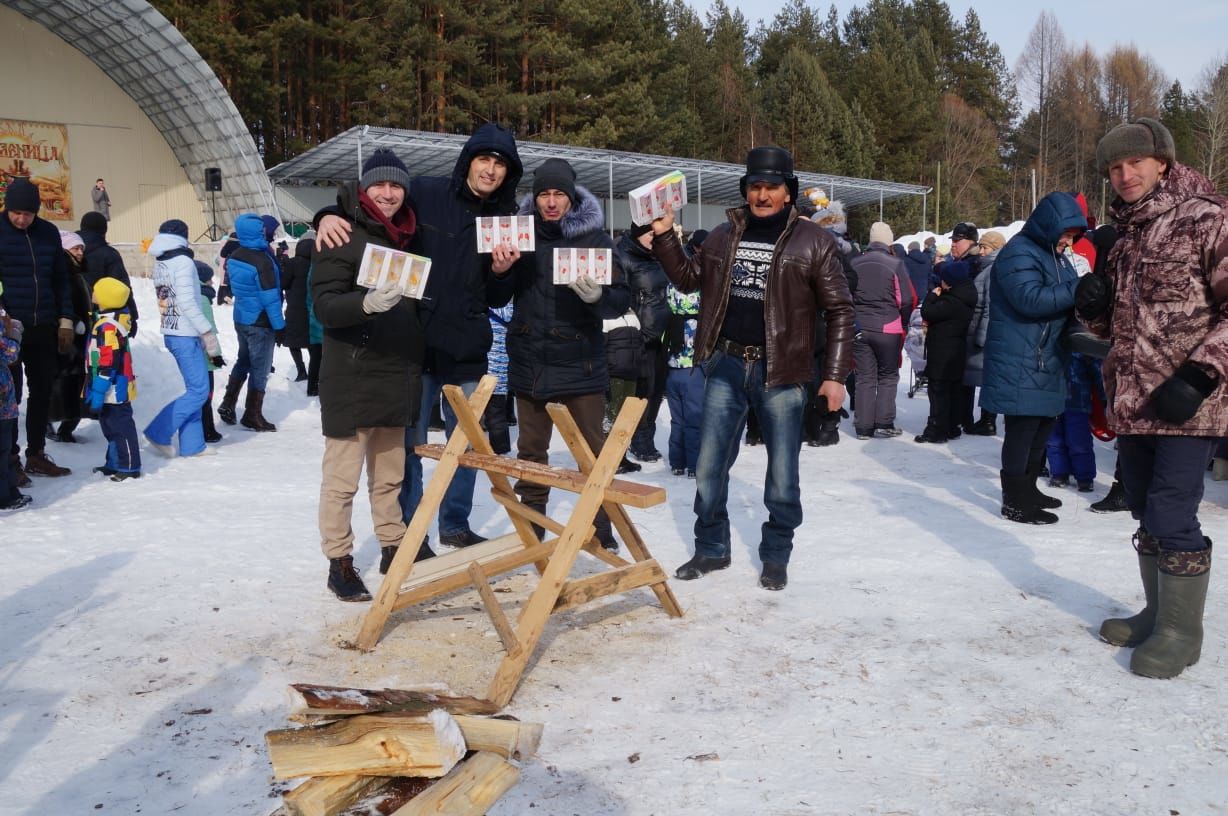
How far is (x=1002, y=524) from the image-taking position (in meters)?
5.84

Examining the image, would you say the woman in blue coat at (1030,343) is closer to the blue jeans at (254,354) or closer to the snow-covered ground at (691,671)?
the snow-covered ground at (691,671)

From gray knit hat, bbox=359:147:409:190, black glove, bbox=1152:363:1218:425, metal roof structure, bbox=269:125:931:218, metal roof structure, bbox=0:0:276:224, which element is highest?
metal roof structure, bbox=0:0:276:224

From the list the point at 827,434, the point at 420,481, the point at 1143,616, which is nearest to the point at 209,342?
the point at 420,481

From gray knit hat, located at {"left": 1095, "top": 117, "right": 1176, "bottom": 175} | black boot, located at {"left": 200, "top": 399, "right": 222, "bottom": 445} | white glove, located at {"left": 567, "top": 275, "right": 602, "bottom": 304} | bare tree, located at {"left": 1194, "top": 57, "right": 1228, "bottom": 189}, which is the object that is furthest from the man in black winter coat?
bare tree, located at {"left": 1194, "top": 57, "right": 1228, "bottom": 189}

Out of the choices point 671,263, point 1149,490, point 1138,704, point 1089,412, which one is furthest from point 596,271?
point 1089,412

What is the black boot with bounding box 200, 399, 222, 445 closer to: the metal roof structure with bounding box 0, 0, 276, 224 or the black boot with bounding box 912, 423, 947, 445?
the black boot with bounding box 912, 423, 947, 445

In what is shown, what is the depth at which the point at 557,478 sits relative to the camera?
3633 millimetres

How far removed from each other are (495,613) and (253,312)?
20.4ft

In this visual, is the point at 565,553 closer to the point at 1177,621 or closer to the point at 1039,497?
the point at 1177,621

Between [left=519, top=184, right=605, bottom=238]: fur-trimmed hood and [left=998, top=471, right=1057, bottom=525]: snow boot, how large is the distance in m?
2.96

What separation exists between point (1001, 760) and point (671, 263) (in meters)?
2.56

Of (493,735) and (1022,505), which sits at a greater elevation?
(493,735)

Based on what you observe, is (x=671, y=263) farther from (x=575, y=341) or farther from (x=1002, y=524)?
(x=1002, y=524)

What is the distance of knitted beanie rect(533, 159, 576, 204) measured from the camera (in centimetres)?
478
